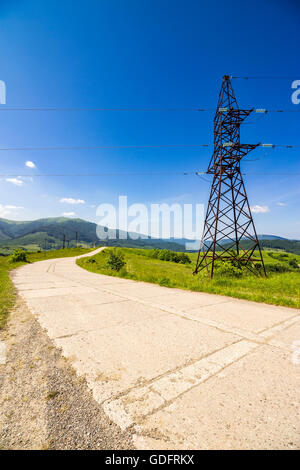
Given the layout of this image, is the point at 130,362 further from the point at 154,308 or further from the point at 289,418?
the point at 154,308

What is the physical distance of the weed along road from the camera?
6.02ft

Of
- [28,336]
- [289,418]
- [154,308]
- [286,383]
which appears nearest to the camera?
[289,418]

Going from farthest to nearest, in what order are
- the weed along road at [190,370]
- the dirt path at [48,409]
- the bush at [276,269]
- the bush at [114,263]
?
1. the bush at [276,269]
2. the bush at [114,263]
3. the weed along road at [190,370]
4. the dirt path at [48,409]

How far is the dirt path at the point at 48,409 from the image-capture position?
1.71m

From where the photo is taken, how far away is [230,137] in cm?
1521

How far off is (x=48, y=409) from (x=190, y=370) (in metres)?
1.83

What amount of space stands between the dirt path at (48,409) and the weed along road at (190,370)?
15cm

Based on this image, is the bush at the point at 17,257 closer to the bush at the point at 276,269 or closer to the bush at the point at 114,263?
the bush at the point at 114,263

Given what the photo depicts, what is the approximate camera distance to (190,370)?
9.16 ft

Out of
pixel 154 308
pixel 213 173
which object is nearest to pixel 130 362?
pixel 154 308

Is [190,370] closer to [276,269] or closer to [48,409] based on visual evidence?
[48,409]

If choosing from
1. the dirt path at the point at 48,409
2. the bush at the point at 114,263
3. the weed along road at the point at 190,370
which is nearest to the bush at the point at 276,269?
the bush at the point at 114,263

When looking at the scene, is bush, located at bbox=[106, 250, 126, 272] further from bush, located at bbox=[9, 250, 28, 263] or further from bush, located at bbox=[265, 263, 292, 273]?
bush, located at bbox=[9, 250, 28, 263]

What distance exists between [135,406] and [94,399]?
498 mm
